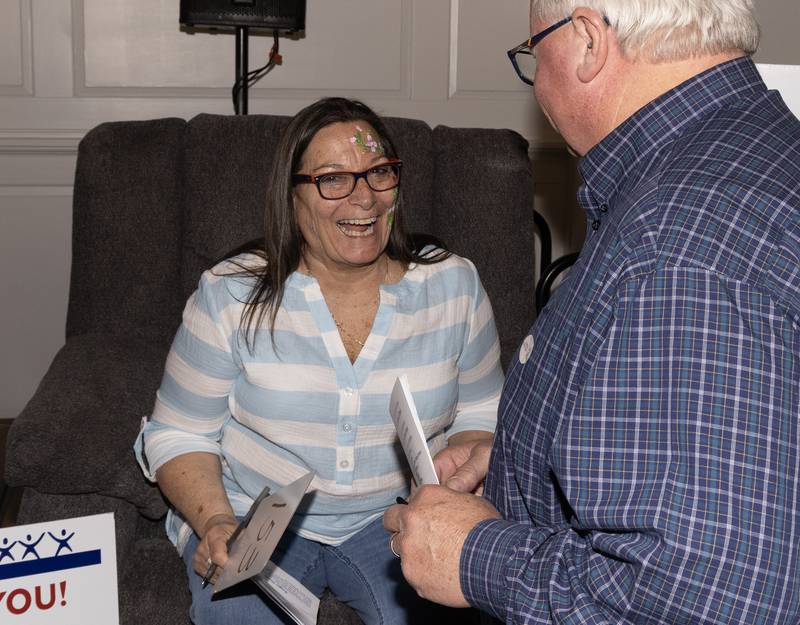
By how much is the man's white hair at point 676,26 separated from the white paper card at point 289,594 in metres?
0.94

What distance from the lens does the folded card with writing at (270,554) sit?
141cm

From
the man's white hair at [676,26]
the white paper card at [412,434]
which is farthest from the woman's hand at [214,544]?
the man's white hair at [676,26]

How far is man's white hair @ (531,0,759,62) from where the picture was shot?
1014 millimetres

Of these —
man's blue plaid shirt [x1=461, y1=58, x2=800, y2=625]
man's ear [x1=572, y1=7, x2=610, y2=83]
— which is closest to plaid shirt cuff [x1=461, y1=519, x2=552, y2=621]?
man's blue plaid shirt [x1=461, y1=58, x2=800, y2=625]

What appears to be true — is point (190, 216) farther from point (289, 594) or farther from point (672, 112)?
point (672, 112)

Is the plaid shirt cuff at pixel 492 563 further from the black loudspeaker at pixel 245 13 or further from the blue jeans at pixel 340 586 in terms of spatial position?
the black loudspeaker at pixel 245 13

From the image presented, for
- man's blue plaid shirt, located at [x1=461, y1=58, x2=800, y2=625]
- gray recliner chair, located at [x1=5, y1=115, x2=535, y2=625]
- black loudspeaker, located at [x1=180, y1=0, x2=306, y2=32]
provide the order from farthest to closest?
black loudspeaker, located at [x1=180, y1=0, x2=306, y2=32], gray recliner chair, located at [x1=5, y1=115, x2=535, y2=625], man's blue plaid shirt, located at [x1=461, y1=58, x2=800, y2=625]

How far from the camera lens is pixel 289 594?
1.55m

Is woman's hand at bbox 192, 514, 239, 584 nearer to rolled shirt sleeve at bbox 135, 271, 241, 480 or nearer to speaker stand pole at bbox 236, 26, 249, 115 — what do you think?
rolled shirt sleeve at bbox 135, 271, 241, 480

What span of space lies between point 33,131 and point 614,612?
9.51ft

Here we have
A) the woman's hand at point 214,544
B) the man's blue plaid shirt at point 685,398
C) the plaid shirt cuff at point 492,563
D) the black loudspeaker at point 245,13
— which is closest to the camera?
the man's blue plaid shirt at point 685,398

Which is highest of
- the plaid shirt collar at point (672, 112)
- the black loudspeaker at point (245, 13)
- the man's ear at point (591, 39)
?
the black loudspeaker at point (245, 13)

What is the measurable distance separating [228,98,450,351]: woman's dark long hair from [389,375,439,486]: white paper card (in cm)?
53

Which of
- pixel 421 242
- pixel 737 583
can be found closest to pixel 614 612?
pixel 737 583
